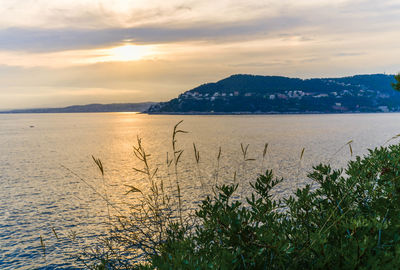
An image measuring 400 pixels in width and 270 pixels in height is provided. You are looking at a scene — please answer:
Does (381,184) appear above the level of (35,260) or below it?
above

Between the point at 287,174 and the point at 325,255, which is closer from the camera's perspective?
the point at 325,255

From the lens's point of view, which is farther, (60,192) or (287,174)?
(287,174)

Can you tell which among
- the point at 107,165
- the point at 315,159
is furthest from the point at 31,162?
the point at 315,159

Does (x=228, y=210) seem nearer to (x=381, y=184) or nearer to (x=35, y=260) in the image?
(x=381, y=184)

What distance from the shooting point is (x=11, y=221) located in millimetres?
16469

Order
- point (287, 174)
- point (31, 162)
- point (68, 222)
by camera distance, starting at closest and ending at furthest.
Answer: point (68, 222) → point (287, 174) → point (31, 162)

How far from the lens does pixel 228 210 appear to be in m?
3.32

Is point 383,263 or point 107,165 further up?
point 383,263

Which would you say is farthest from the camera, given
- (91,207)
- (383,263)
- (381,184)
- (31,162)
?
(31,162)

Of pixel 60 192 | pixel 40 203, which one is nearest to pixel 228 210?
pixel 40 203

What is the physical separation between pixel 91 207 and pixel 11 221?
4.22 meters

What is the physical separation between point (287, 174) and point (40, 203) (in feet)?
65.1

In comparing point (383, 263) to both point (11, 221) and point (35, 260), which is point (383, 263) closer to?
point (35, 260)

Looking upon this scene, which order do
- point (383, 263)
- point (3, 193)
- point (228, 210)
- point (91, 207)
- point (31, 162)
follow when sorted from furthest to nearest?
point (31, 162) < point (3, 193) < point (91, 207) < point (228, 210) < point (383, 263)
